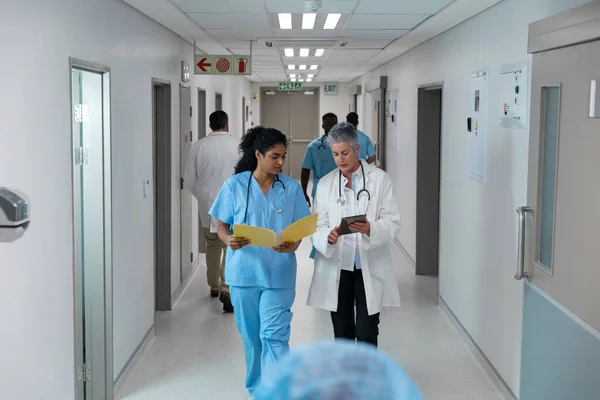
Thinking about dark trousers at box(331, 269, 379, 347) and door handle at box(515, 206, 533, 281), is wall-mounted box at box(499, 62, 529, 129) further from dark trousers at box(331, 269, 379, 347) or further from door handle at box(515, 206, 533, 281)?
dark trousers at box(331, 269, 379, 347)

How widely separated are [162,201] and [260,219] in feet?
8.75

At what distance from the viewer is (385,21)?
5.71 m

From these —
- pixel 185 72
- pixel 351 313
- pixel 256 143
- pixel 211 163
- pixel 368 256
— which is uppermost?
pixel 185 72

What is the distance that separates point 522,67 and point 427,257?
395 centimetres

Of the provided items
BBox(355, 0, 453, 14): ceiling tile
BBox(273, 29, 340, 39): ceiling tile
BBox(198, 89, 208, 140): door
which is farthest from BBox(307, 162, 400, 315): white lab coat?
BBox(198, 89, 208, 140): door

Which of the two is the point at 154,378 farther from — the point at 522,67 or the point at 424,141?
the point at 424,141

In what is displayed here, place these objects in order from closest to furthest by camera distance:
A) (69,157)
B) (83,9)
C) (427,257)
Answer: (69,157) < (83,9) < (427,257)

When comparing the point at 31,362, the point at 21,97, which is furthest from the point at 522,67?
the point at 31,362

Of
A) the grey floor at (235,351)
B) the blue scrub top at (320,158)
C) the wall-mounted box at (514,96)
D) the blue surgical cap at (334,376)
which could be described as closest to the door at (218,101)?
the blue scrub top at (320,158)

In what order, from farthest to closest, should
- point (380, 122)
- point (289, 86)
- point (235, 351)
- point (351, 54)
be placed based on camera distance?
1. point (289, 86)
2. point (380, 122)
3. point (351, 54)
4. point (235, 351)

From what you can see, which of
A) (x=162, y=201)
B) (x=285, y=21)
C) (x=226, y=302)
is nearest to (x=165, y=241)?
(x=162, y=201)

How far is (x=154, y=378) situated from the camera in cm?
460

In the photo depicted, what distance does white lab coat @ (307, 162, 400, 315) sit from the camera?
3.75 metres

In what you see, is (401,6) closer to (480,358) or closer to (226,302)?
(480,358)
